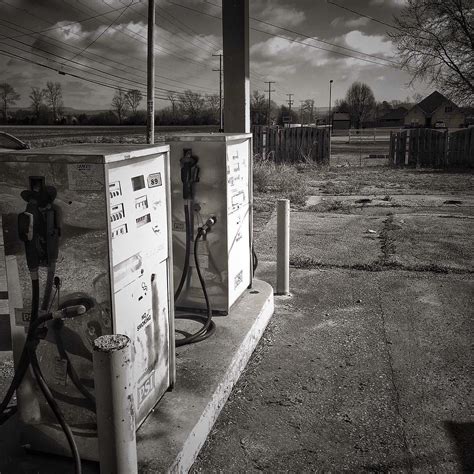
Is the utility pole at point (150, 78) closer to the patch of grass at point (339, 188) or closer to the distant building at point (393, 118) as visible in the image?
the patch of grass at point (339, 188)

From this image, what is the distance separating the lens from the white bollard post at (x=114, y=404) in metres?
2.07

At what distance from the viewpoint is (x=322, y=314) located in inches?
213

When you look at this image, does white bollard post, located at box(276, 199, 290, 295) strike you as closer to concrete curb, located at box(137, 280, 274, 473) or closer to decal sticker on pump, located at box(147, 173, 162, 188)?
concrete curb, located at box(137, 280, 274, 473)

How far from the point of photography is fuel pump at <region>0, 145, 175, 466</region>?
2.54 metres

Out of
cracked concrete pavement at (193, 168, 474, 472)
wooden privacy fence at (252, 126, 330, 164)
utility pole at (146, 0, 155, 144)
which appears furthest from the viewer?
wooden privacy fence at (252, 126, 330, 164)

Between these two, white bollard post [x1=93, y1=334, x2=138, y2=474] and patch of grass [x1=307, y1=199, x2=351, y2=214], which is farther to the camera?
patch of grass [x1=307, y1=199, x2=351, y2=214]

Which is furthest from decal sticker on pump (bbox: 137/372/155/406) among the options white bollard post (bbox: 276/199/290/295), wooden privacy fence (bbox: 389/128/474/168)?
wooden privacy fence (bbox: 389/128/474/168)

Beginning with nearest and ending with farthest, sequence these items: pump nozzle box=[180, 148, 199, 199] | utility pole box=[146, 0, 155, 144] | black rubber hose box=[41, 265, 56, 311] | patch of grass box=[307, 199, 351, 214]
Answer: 1. black rubber hose box=[41, 265, 56, 311]
2. pump nozzle box=[180, 148, 199, 199]
3. utility pole box=[146, 0, 155, 144]
4. patch of grass box=[307, 199, 351, 214]

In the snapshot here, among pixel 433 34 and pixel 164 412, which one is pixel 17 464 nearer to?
pixel 164 412

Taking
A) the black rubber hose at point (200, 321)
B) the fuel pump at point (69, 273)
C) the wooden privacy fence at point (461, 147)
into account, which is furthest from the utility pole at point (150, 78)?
the wooden privacy fence at point (461, 147)

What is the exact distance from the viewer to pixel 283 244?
5688 mm

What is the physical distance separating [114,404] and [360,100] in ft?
467

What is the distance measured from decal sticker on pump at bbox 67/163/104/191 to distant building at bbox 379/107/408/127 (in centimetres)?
12264

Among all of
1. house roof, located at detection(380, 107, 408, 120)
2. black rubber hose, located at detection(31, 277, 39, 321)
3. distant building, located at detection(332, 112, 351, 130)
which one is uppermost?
house roof, located at detection(380, 107, 408, 120)
